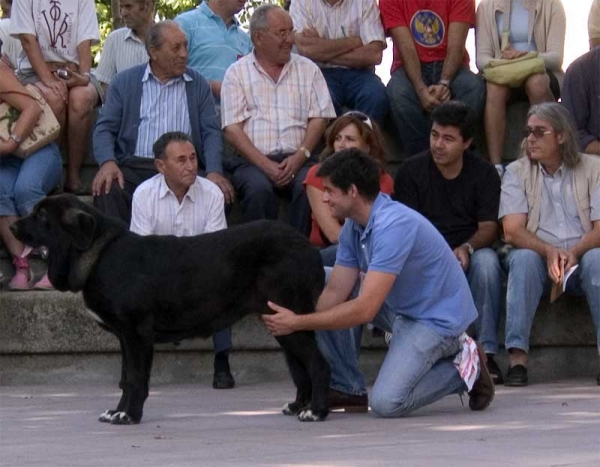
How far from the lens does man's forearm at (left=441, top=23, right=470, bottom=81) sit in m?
10.7

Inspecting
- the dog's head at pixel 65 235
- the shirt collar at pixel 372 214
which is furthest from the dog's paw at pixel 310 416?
the dog's head at pixel 65 235

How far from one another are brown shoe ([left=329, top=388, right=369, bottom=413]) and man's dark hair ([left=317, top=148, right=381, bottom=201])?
124 centimetres

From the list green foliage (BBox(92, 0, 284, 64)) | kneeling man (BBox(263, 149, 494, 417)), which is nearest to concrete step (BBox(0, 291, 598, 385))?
kneeling man (BBox(263, 149, 494, 417))

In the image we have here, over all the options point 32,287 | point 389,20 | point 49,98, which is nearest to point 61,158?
point 49,98

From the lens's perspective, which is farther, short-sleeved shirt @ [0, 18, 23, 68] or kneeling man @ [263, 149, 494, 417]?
short-sleeved shirt @ [0, 18, 23, 68]

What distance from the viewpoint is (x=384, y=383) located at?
755cm

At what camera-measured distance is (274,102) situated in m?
10.3

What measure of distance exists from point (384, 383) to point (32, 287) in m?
3.31

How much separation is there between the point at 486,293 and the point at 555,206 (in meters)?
0.76

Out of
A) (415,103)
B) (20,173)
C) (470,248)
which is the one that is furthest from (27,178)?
(470,248)

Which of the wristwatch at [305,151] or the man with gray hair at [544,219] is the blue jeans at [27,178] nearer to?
the wristwatch at [305,151]

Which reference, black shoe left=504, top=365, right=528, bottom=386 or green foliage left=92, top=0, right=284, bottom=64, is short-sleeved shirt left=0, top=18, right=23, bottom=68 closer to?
black shoe left=504, top=365, right=528, bottom=386

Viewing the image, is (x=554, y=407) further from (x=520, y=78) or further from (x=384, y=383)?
(x=520, y=78)

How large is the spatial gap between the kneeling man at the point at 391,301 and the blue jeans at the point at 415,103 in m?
2.88
